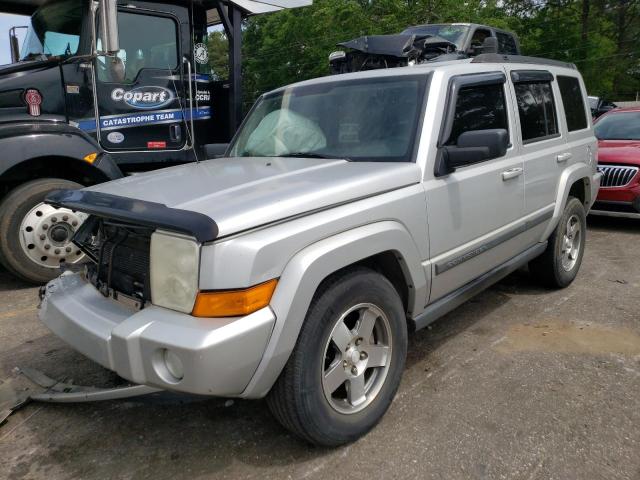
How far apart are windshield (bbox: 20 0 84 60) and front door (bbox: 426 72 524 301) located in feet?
12.8

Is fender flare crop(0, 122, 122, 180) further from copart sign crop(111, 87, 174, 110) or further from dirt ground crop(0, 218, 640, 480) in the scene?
dirt ground crop(0, 218, 640, 480)

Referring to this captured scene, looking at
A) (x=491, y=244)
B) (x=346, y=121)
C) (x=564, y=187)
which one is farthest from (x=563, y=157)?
(x=346, y=121)

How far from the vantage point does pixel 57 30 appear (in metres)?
5.36

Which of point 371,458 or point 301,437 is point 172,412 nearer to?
point 301,437

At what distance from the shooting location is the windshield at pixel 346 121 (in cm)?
314

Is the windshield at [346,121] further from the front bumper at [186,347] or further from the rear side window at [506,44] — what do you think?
the rear side window at [506,44]

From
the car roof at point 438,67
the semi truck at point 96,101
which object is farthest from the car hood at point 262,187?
the semi truck at point 96,101

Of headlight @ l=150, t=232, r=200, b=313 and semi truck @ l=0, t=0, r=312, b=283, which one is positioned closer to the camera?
headlight @ l=150, t=232, r=200, b=313

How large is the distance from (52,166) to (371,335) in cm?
386

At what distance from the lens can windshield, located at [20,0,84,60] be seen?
528 centimetres

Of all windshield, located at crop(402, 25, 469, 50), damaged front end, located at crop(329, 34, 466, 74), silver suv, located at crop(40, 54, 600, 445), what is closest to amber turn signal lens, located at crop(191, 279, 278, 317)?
silver suv, located at crop(40, 54, 600, 445)

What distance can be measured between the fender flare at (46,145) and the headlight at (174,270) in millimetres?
3026

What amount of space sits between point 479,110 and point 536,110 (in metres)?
0.91

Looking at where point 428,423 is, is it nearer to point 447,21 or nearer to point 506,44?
point 506,44
